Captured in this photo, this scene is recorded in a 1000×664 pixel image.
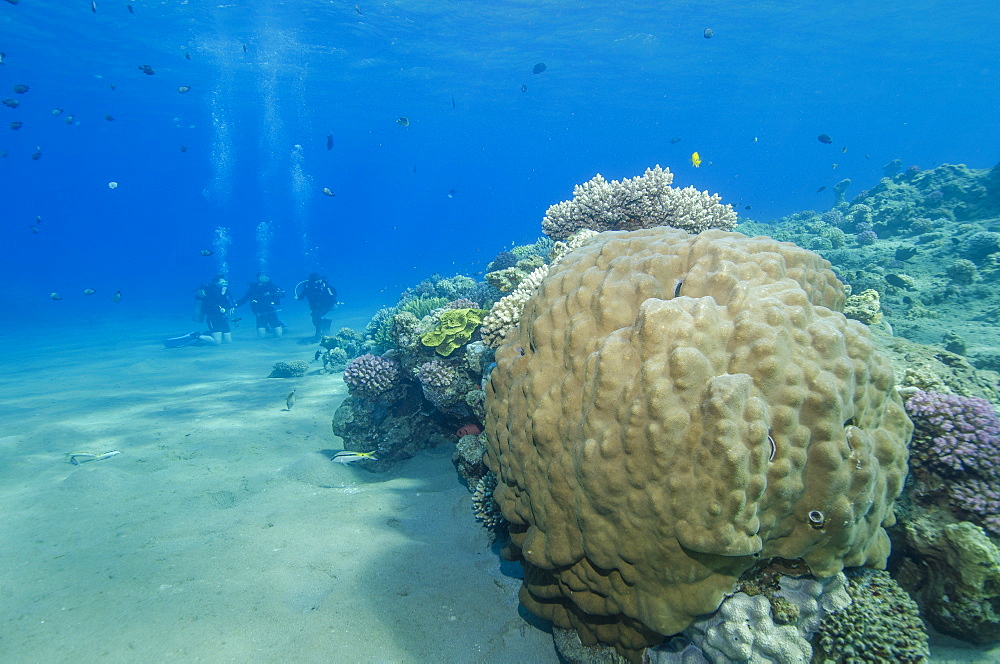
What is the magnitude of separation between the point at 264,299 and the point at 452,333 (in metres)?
19.7

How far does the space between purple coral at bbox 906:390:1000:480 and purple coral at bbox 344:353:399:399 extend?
6.74 meters

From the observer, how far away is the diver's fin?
22.0 meters

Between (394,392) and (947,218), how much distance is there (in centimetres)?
1868

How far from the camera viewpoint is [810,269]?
11.2ft

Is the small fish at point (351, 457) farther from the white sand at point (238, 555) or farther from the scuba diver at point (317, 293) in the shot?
the scuba diver at point (317, 293)

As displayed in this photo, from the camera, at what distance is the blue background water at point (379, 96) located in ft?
114

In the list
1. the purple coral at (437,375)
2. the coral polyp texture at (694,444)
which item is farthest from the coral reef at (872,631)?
the purple coral at (437,375)

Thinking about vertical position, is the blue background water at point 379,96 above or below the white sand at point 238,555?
above

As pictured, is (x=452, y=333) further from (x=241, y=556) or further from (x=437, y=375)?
(x=241, y=556)

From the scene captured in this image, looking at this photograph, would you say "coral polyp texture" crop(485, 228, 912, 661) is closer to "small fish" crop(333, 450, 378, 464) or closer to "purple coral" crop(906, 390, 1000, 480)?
"purple coral" crop(906, 390, 1000, 480)

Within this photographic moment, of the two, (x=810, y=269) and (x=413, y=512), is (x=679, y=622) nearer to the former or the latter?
(x=810, y=269)

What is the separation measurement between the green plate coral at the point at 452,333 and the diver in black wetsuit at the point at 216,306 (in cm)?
1979

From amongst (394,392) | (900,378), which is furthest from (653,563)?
(394,392)

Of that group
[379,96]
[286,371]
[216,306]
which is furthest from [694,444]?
[379,96]
